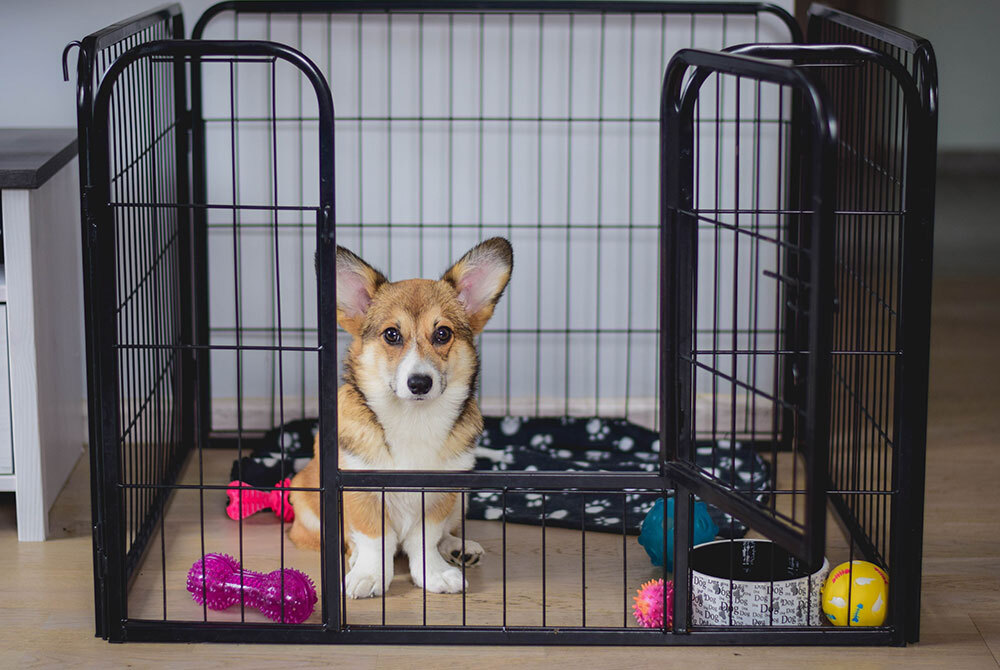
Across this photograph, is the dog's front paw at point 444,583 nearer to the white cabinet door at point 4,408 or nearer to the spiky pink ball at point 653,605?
the spiky pink ball at point 653,605

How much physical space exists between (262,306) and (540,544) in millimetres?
1212

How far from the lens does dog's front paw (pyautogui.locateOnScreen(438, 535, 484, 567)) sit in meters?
2.92

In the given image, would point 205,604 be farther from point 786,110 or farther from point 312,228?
point 786,110

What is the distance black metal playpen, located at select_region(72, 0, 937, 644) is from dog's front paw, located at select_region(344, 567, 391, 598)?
1.1 inches

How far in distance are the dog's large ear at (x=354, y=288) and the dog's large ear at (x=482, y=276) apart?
0.53 ft

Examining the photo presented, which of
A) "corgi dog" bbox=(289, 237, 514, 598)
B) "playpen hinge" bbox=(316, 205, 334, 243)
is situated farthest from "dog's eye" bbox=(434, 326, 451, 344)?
"playpen hinge" bbox=(316, 205, 334, 243)

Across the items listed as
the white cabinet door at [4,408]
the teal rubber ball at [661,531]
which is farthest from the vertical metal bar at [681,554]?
the white cabinet door at [4,408]

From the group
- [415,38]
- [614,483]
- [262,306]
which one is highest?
[415,38]

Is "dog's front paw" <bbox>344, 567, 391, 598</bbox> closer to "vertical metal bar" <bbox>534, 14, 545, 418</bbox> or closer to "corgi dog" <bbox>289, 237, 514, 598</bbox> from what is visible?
"corgi dog" <bbox>289, 237, 514, 598</bbox>

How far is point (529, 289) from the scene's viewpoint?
12.4 ft

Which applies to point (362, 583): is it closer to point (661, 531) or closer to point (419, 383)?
point (419, 383)

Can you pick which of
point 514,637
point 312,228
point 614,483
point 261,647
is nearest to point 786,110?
point 312,228

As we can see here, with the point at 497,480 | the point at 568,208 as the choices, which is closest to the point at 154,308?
the point at 497,480

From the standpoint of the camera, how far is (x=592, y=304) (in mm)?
3818
